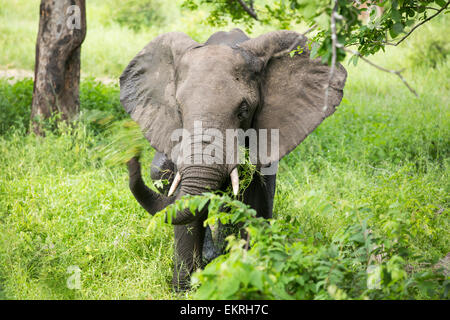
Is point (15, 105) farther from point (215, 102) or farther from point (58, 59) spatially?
point (215, 102)

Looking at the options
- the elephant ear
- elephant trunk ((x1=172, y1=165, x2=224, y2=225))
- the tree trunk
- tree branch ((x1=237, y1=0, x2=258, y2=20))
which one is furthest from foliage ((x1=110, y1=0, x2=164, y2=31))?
elephant trunk ((x1=172, y1=165, x2=224, y2=225))

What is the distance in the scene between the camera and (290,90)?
450 cm

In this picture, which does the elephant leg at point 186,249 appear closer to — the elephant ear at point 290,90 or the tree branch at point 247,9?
the elephant ear at point 290,90

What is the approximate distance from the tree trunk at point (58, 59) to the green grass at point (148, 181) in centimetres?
41

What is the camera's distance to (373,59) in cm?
1232

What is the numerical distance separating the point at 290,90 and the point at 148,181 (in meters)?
2.35

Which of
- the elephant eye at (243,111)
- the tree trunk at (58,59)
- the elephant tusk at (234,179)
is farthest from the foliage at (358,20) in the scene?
the tree trunk at (58,59)

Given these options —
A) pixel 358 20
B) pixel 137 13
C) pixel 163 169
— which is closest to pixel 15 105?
pixel 163 169

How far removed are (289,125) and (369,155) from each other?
2827mm

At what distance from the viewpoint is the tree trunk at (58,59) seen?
729 centimetres

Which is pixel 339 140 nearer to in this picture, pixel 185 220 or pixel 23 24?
pixel 185 220

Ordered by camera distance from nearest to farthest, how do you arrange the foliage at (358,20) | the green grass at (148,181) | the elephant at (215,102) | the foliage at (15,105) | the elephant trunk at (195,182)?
the foliage at (358,20), the elephant trunk at (195,182), the elephant at (215,102), the green grass at (148,181), the foliage at (15,105)

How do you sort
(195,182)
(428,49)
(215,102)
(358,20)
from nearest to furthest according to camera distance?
A: (358,20), (195,182), (215,102), (428,49)
